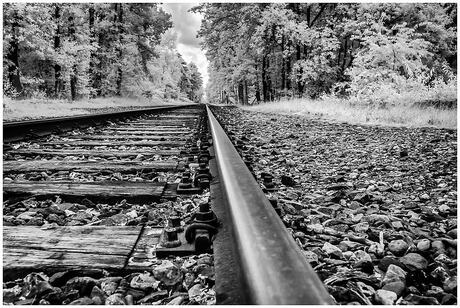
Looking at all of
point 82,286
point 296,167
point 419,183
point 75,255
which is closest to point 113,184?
point 75,255

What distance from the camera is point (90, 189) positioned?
1999 mm

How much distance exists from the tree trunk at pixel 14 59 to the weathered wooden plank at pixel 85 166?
48.7 ft

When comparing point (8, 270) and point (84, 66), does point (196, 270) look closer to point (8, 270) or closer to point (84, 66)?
point (8, 270)

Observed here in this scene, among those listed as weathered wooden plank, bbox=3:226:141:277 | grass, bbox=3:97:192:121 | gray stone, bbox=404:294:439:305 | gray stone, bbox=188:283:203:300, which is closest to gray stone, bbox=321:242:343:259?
gray stone, bbox=404:294:439:305

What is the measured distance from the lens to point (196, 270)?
1096 millimetres

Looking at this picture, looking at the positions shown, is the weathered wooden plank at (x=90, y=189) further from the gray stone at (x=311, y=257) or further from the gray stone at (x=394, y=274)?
the gray stone at (x=394, y=274)

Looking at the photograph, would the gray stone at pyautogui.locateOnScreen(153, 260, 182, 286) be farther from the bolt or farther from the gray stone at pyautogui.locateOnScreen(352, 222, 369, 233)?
the gray stone at pyautogui.locateOnScreen(352, 222, 369, 233)

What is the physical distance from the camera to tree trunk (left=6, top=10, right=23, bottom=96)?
14.6 m

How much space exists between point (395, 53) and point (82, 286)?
1549cm

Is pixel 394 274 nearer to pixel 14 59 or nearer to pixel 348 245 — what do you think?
pixel 348 245

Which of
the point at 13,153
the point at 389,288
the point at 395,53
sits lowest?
the point at 389,288

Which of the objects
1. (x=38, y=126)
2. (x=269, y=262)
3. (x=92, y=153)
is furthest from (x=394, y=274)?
(x=38, y=126)

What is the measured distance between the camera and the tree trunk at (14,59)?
575 inches

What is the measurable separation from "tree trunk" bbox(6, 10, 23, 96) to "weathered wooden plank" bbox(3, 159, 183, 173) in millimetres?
14837
